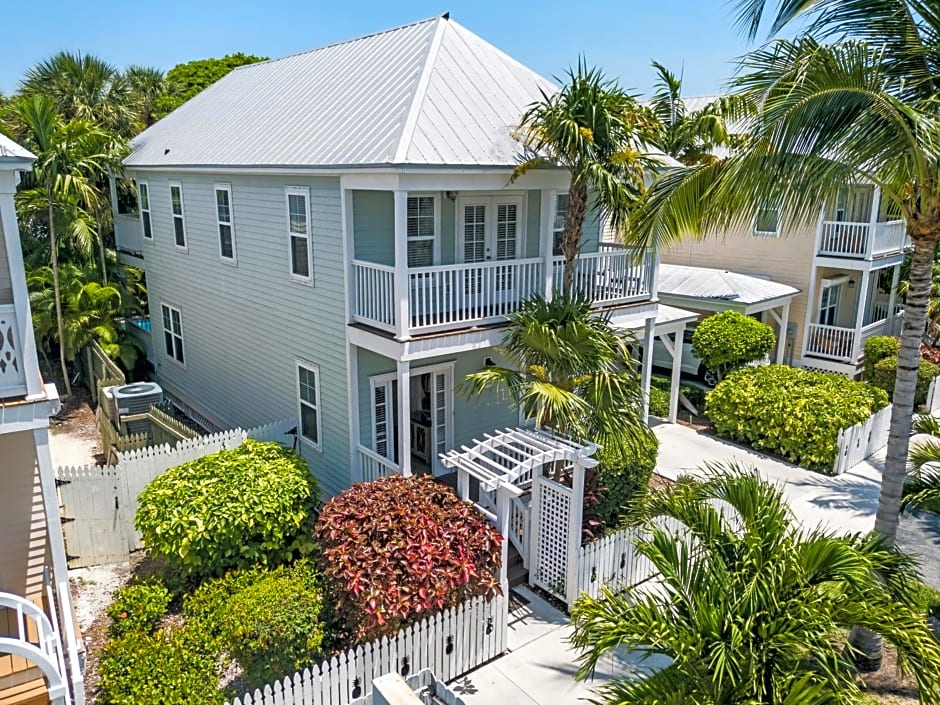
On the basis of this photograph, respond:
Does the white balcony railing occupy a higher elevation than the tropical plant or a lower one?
lower

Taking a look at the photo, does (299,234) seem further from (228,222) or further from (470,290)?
(470,290)

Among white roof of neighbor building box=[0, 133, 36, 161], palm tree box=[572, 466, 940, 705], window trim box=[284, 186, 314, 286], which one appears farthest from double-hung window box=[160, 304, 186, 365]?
palm tree box=[572, 466, 940, 705]

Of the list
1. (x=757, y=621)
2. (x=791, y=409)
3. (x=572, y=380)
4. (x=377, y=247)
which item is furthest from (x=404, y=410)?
(x=791, y=409)

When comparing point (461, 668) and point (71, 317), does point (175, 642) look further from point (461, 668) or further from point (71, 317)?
point (71, 317)

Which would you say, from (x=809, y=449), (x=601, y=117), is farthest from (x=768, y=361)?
(x=601, y=117)

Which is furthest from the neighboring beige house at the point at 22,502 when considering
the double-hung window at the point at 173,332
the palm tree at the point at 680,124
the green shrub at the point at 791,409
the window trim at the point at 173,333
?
the palm tree at the point at 680,124

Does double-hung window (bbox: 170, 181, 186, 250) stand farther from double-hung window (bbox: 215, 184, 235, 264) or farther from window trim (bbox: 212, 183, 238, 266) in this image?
double-hung window (bbox: 215, 184, 235, 264)

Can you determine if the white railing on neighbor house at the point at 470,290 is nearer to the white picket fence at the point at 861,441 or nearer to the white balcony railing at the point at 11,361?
the white balcony railing at the point at 11,361
